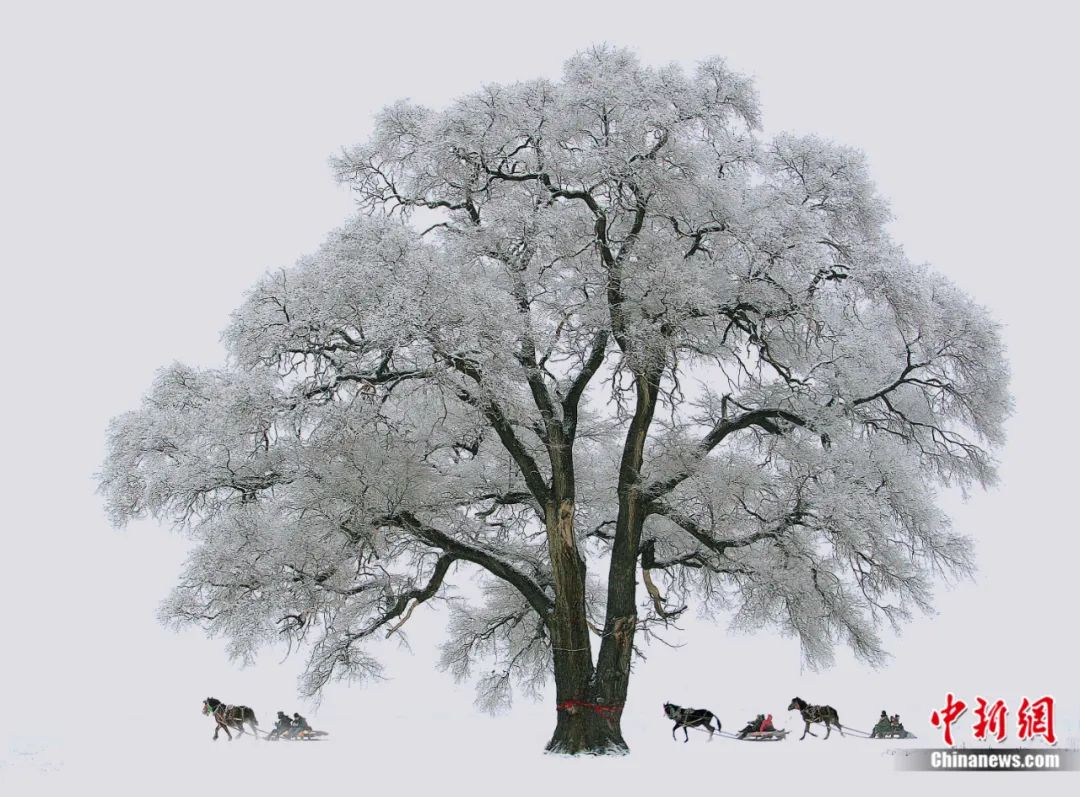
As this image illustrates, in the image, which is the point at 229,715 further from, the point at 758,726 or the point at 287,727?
the point at 758,726

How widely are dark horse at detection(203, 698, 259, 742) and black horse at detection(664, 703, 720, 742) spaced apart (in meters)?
5.52

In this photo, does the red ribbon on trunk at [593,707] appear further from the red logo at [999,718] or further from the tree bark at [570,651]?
the red logo at [999,718]

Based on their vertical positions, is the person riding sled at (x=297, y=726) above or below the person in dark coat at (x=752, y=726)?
below

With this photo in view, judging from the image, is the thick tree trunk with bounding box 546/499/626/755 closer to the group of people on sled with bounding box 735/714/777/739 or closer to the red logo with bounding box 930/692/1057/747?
the group of people on sled with bounding box 735/714/777/739

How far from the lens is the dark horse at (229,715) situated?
1664 cm

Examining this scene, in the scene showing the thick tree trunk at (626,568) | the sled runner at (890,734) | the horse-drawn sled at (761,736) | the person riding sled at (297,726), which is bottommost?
the person riding sled at (297,726)

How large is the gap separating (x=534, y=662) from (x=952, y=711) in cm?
903

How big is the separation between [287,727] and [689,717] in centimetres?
542

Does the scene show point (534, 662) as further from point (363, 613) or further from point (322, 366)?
point (322, 366)

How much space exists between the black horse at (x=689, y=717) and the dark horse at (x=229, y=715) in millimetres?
5524

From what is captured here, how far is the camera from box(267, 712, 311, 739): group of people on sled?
16953mm

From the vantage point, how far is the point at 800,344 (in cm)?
1600

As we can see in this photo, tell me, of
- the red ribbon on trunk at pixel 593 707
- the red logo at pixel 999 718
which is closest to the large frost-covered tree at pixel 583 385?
the red ribbon on trunk at pixel 593 707

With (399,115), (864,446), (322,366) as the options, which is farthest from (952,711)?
(399,115)
